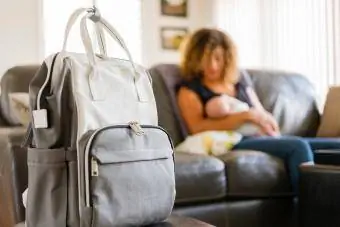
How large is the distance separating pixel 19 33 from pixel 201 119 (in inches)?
81.7

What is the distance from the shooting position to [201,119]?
94.7 inches

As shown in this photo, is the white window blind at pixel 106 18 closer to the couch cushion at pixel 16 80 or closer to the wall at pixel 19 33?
the wall at pixel 19 33

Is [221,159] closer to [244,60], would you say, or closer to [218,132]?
[218,132]

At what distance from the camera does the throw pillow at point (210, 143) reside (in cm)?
223

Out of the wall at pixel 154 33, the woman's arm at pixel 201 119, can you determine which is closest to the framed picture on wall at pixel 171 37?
the wall at pixel 154 33

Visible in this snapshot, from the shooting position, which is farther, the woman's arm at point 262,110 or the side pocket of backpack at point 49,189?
the woman's arm at point 262,110

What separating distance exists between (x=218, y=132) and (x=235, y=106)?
0.19 m

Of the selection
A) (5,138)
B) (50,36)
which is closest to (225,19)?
(50,36)

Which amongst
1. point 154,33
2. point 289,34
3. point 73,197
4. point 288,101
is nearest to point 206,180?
point 73,197

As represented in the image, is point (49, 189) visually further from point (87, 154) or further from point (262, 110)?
point (262, 110)

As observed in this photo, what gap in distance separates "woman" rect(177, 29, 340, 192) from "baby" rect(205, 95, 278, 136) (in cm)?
2

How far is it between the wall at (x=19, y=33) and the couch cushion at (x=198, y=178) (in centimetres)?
229

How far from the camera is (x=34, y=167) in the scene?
1.18m

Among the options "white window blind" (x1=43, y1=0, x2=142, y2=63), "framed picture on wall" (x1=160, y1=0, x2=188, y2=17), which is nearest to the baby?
"white window blind" (x1=43, y1=0, x2=142, y2=63)
